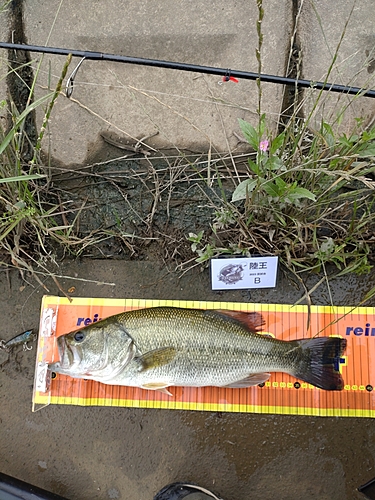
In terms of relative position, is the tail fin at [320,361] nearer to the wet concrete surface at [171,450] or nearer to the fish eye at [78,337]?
the wet concrete surface at [171,450]

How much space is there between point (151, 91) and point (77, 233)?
3.64 ft

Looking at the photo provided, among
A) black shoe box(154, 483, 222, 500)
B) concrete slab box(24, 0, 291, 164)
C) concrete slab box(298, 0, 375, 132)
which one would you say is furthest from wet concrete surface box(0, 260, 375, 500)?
concrete slab box(298, 0, 375, 132)

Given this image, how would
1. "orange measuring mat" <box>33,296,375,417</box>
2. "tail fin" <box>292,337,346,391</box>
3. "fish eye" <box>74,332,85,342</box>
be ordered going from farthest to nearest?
"orange measuring mat" <box>33,296,375,417</box>, "tail fin" <box>292,337,346,391</box>, "fish eye" <box>74,332,85,342</box>

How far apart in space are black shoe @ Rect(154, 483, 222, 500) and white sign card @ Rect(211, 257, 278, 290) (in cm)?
128

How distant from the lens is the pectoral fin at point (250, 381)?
256 cm

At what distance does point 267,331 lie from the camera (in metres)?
2.70

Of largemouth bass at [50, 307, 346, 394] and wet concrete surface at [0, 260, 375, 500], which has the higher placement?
largemouth bass at [50, 307, 346, 394]

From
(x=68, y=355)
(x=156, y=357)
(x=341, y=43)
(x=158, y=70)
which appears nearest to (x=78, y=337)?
(x=68, y=355)

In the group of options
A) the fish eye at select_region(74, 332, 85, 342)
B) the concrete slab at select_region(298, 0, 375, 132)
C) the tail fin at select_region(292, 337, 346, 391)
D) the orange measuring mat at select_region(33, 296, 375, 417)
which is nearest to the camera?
the fish eye at select_region(74, 332, 85, 342)

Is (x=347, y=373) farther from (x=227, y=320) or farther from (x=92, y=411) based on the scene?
(x=92, y=411)

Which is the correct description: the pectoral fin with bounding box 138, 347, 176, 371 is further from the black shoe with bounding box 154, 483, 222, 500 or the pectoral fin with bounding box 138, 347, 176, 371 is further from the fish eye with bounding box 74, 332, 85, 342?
the black shoe with bounding box 154, 483, 222, 500

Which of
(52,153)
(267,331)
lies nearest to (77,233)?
(52,153)

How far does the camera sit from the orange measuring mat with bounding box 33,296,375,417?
267 centimetres

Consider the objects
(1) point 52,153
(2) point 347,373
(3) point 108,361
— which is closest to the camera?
(3) point 108,361
